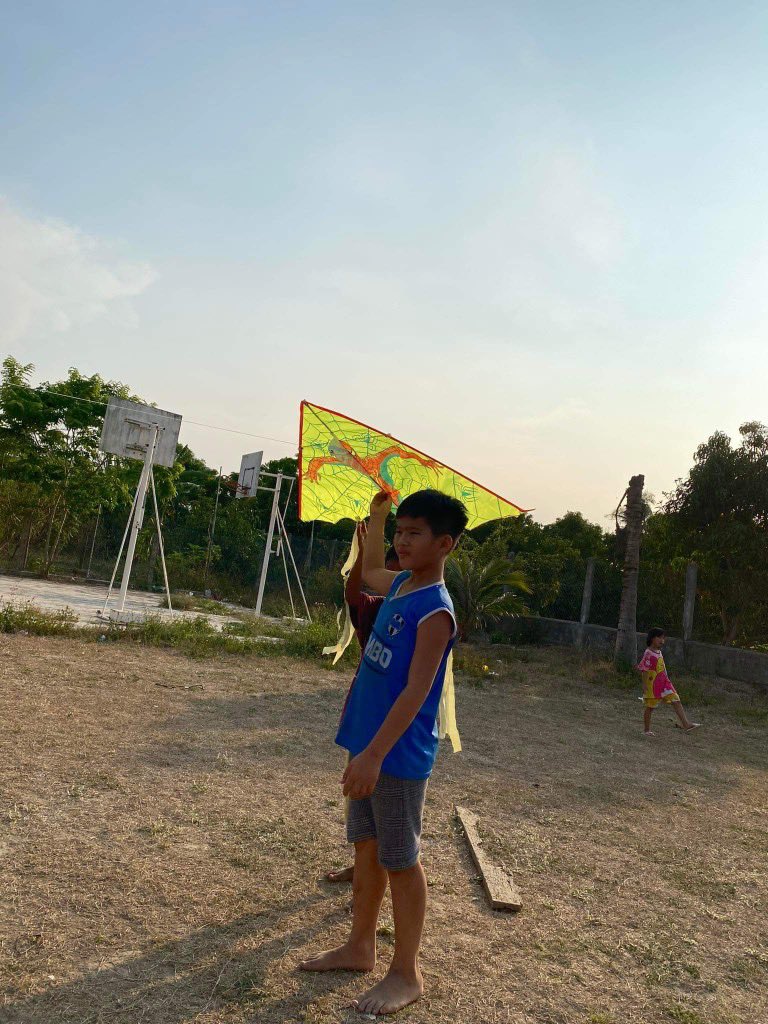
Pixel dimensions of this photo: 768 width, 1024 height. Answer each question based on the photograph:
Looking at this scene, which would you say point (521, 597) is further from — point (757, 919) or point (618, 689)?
point (757, 919)

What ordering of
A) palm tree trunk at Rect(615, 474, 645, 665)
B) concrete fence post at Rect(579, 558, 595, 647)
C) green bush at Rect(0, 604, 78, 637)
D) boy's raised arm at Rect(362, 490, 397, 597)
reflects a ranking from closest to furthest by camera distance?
boy's raised arm at Rect(362, 490, 397, 597) < green bush at Rect(0, 604, 78, 637) < palm tree trunk at Rect(615, 474, 645, 665) < concrete fence post at Rect(579, 558, 595, 647)

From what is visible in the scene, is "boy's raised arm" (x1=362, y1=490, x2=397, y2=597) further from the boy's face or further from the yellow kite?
the yellow kite

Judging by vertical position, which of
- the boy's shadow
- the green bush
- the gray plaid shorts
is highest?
the gray plaid shorts

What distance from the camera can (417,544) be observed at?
2.57m

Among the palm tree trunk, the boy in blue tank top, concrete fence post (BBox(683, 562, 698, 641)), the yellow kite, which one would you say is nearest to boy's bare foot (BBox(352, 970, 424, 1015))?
the boy in blue tank top

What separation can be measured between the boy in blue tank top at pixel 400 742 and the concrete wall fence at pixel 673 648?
10273 millimetres

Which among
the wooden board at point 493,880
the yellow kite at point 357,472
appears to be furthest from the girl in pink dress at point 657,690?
the yellow kite at point 357,472

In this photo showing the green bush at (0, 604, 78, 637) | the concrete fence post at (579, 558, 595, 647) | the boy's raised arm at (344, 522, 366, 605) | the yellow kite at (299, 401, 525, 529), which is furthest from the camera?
the concrete fence post at (579, 558, 595, 647)

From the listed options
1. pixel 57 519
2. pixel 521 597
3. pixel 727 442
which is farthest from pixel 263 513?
pixel 727 442

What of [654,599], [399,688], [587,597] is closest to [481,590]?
[587,597]

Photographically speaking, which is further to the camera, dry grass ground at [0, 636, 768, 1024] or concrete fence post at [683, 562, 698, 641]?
concrete fence post at [683, 562, 698, 641]

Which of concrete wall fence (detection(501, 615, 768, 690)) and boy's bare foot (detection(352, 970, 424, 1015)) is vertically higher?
concrete wall fence (detection(501, 615, 768, 690))

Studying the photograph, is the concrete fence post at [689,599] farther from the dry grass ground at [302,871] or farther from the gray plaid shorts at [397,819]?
the gray plaid shorts at [397,819]

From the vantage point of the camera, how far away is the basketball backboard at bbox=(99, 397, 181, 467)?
13305mm
